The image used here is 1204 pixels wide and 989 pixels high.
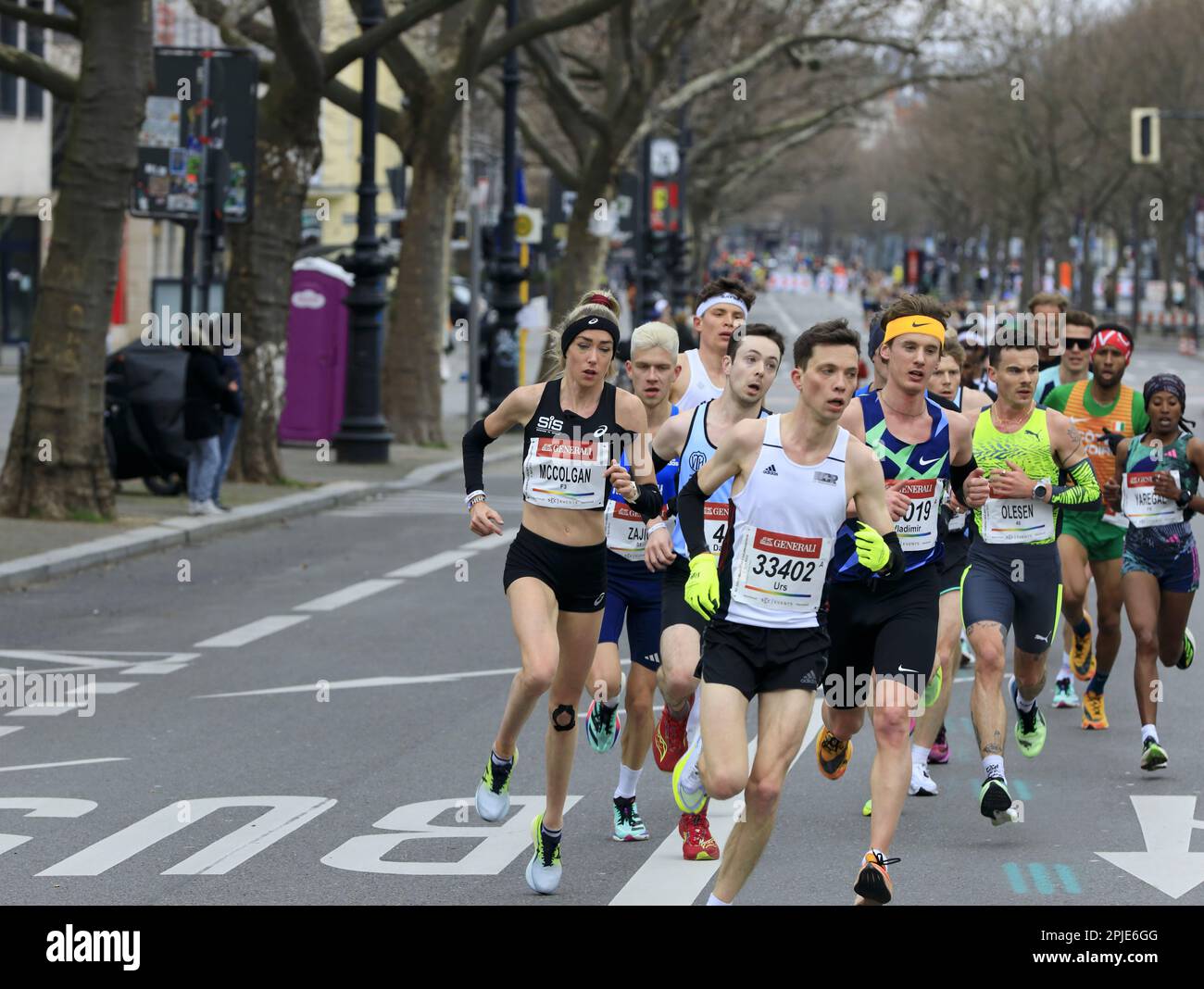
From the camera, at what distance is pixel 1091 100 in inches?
2756

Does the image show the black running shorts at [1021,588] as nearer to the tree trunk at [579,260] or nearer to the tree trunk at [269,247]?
the tree trunk at [269,247]

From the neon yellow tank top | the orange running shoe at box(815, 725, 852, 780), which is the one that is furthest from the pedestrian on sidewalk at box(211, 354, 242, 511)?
the orange running shoe at box(815, 725, 852, 780)

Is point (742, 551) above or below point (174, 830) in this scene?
above

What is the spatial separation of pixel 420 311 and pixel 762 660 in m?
22.6

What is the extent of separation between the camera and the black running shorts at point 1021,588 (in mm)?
9008

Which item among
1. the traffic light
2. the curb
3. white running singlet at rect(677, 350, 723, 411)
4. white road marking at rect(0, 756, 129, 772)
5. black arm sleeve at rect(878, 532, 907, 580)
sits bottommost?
white road marking at rect(0, 756, 129, 772)

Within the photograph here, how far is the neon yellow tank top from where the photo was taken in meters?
9.20

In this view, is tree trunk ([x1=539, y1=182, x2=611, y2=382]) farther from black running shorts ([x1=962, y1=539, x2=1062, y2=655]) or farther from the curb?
black running shorts ([x1=962, y1=539, x2=1062, y2=655])

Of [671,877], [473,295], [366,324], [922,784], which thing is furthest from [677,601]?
[473,295]

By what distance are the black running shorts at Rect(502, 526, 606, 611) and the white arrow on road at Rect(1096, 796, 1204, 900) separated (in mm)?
1955

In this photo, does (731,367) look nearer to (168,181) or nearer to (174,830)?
(174,830)

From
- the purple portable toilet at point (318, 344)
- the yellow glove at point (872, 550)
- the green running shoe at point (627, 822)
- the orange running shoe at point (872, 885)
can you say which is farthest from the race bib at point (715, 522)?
the purple portable toilet at point (318, 344)
